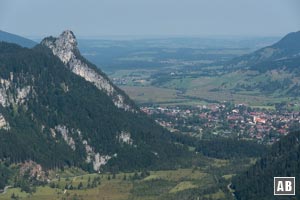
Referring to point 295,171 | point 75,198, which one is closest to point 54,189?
point 75,198

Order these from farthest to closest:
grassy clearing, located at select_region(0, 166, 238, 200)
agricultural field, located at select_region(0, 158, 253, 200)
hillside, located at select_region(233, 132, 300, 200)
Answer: grassy clearing, located at select_region(0, 166, 238, 200) → agricultural field, located at select_region(0, 158, 253, 200) → hillside, located at select_region(233, 132, 300, 200)

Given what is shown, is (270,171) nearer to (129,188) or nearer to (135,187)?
(135,187)

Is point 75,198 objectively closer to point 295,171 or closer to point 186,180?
point 186,180

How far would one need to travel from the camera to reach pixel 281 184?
157 m

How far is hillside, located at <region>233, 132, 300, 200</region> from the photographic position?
164 m

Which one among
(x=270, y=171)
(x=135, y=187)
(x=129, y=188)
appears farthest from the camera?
(x=135, y=187)

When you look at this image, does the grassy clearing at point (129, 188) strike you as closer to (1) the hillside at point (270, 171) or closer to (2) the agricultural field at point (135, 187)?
(2) the agricultural field at point (135, 187)

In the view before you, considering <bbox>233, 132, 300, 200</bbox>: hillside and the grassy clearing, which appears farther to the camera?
the grassy clearing

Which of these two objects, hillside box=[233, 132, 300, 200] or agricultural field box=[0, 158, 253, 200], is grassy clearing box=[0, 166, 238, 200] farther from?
hillside box=[233, 132, 300, 200]

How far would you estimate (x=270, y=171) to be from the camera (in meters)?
171

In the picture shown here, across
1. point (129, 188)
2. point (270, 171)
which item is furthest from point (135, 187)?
point (270, 171)

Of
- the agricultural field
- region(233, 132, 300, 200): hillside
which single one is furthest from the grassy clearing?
region(233, 132, 300, 200): hillside

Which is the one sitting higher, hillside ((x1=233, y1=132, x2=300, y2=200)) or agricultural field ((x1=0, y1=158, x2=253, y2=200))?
hillside ((x1=233, y1=132, x2=300, y2=200))

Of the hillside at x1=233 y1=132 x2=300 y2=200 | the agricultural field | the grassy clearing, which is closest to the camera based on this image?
the hillside at x1=233 y1=132 x2=300 y2=200
